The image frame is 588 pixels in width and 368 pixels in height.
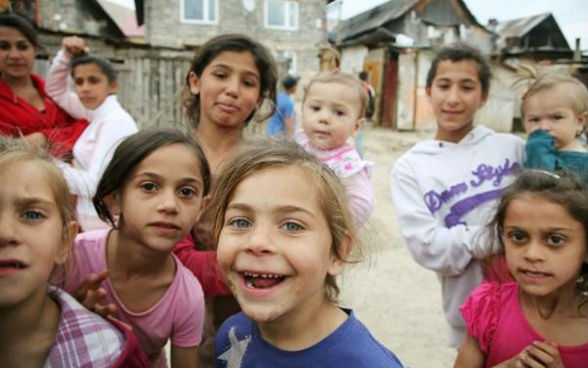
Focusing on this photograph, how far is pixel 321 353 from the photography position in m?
1.28

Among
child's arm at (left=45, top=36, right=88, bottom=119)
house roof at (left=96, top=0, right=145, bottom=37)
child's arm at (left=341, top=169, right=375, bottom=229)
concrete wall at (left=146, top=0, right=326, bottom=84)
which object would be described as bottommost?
child's arm at (left=341, top=169, right=375, bottom=229)

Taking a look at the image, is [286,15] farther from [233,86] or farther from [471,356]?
[471,356]

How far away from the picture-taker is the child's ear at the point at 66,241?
1423 mm

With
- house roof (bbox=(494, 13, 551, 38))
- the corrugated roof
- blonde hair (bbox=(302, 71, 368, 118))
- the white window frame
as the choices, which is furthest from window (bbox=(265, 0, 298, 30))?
blonde hair (bbox=(302, 71, 368, 118))

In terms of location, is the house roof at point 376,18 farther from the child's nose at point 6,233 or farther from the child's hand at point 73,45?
the child's nose at point 6,233

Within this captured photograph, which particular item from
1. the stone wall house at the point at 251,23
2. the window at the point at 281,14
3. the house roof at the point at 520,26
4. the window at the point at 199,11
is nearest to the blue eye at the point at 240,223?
the stone wall house at the point at 251,23

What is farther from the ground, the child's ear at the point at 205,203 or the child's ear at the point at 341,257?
the child's ear at the point at 205,203

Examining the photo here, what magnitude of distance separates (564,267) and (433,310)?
2.89 m

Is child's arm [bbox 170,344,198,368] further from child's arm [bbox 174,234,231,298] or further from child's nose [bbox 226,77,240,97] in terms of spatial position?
child's nose [bbox 226,77,240,97]

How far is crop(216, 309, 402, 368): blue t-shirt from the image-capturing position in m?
1.25

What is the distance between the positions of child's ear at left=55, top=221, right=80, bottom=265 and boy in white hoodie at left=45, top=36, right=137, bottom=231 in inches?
29.1

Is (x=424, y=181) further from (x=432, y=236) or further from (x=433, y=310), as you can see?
(x=433, y=310)

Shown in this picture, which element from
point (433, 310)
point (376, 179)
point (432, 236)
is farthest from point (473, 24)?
point (432, 236)

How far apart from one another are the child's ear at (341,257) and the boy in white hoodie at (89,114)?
1.31 m
